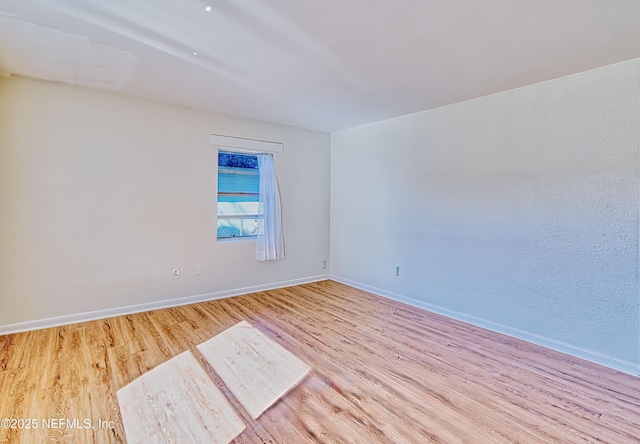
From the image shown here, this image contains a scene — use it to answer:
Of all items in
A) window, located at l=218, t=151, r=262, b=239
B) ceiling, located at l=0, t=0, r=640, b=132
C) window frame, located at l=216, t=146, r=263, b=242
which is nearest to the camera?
ceiling, located at l=0, t=0, r=640, b=132

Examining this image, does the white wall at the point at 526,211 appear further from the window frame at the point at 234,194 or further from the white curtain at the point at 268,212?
the window frame at the point at 234,194

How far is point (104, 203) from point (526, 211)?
13.9ft

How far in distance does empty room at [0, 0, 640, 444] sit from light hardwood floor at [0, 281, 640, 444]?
0.8 inches

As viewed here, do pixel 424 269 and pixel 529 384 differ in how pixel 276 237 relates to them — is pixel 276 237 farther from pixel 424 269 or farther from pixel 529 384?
pixel 529 384

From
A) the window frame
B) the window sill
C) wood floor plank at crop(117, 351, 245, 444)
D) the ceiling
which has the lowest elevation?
wood floor plank at crop(117, 351, 245, 444)

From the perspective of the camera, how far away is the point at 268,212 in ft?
14.7

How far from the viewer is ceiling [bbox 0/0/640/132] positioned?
184 centimetres

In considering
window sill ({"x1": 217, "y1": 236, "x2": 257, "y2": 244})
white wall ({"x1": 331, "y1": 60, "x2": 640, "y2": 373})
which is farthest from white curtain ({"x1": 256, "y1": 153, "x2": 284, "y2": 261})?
white wall ({"x1": 331, "y1": 60, "x2": 640, "y2": 373})

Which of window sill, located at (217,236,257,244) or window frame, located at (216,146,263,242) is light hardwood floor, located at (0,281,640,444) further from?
window frame, located at (216,146,263,242)

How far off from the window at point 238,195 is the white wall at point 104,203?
0.69 feet

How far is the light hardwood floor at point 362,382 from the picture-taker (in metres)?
1.77


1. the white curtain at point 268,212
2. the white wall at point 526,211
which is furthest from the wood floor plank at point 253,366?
the white wall at point 526,211

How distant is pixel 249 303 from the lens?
3992 mm

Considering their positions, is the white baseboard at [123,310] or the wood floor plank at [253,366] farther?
the white baseboard at [123,310]
